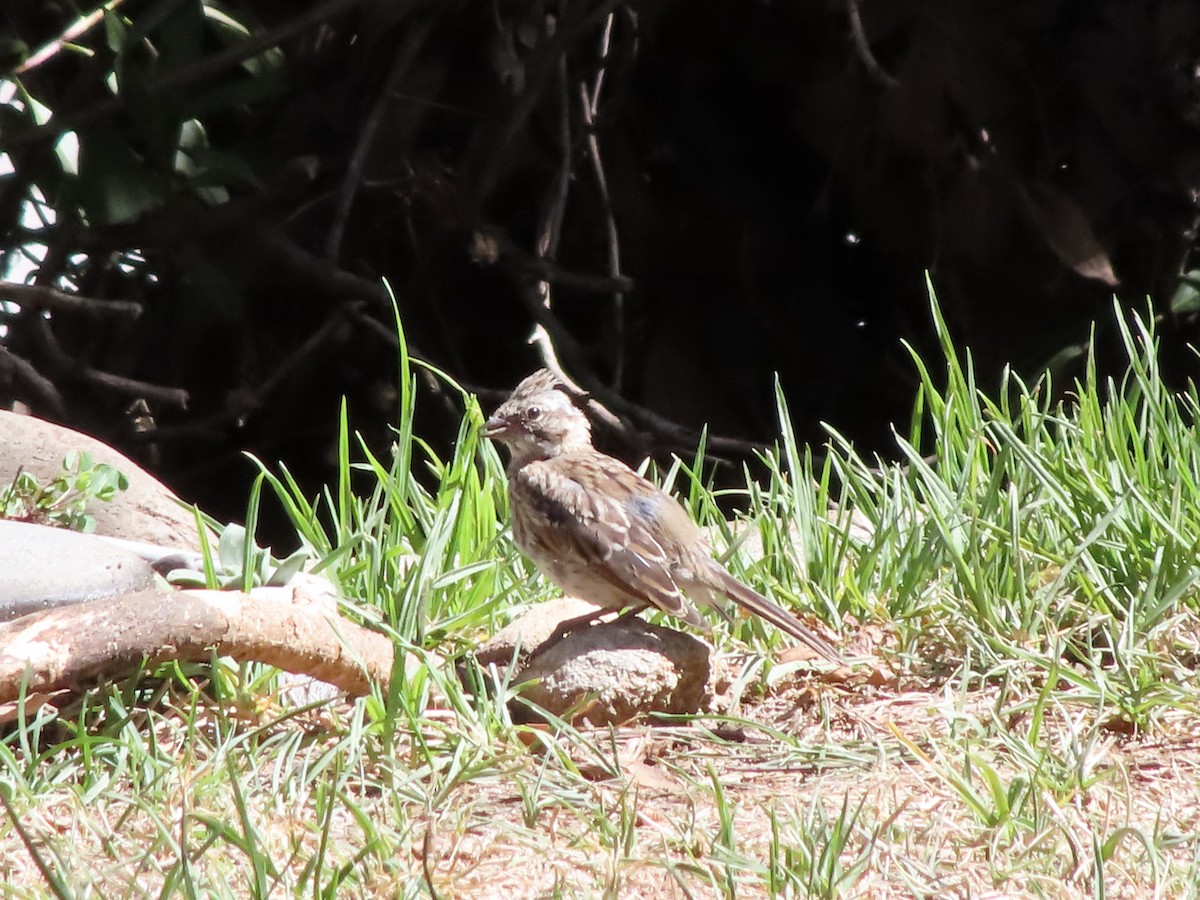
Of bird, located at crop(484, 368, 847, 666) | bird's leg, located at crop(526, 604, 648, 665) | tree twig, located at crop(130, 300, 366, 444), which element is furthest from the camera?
tree twig, located at crop(130, 300, 366, 444)

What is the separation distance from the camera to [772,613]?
402 centimetres

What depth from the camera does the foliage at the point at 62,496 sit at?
459cm

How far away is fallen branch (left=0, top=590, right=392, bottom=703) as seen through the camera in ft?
10.4

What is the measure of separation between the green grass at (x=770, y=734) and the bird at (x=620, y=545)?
180 millimetres

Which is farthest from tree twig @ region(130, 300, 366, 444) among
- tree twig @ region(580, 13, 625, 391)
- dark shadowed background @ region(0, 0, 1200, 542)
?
tree twig @ region(580, 13, 625, 391)

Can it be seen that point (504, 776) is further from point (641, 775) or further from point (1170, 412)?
point (1170, 412)

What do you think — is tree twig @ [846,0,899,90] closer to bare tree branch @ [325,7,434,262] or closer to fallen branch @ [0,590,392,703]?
bare tree branch @ [325,7,434,262]

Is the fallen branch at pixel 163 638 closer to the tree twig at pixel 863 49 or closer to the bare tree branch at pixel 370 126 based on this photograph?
the bare tree branch at pixel 370 126

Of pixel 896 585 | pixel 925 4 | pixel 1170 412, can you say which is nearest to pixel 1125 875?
pixel 896 585

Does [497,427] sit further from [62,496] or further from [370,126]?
[370,126]

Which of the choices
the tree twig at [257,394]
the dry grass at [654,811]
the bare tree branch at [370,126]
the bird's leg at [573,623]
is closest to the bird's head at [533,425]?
the bird's leg at [573,623]

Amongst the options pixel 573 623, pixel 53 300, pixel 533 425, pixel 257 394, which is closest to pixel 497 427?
pixel 533 425

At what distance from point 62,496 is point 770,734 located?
7.22 ft

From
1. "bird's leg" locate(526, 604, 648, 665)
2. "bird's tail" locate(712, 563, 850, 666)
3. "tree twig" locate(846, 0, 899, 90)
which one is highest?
"tree twig" locate(846, 0, 899, 90)
